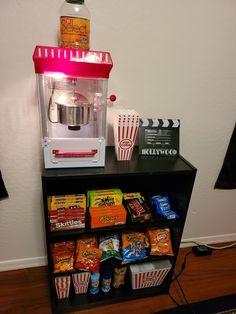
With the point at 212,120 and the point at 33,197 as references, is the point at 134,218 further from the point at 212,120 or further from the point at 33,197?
the point at 212,120

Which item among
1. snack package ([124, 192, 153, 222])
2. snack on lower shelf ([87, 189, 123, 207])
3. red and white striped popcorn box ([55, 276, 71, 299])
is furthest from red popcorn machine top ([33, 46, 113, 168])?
red and white striped popcorn box ([55, 276, 71, 299])

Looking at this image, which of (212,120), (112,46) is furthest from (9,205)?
(212,120)

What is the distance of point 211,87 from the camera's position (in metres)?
1.21

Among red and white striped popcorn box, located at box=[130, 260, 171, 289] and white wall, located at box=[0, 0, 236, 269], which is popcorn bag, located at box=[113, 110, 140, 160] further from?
red and white striped popcorn box, located at box=[130, 260, 171, 289]

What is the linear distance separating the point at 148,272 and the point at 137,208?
42cm

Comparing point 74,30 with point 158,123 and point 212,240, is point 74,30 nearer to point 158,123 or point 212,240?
point 158,123

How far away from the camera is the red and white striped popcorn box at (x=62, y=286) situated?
3.76 feet

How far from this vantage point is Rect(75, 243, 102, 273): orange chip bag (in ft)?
3.54

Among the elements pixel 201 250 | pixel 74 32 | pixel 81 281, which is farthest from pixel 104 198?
pixel 201 250

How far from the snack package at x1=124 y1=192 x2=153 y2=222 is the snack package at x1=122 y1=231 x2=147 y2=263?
154 millimetres

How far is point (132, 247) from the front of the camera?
1.16 metres

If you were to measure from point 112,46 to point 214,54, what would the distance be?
538 mm

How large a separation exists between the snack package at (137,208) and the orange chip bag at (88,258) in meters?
0.26

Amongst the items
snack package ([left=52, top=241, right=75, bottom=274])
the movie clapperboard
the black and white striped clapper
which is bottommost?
snack package ([left=52, top=241, right=75, bottom=274])
